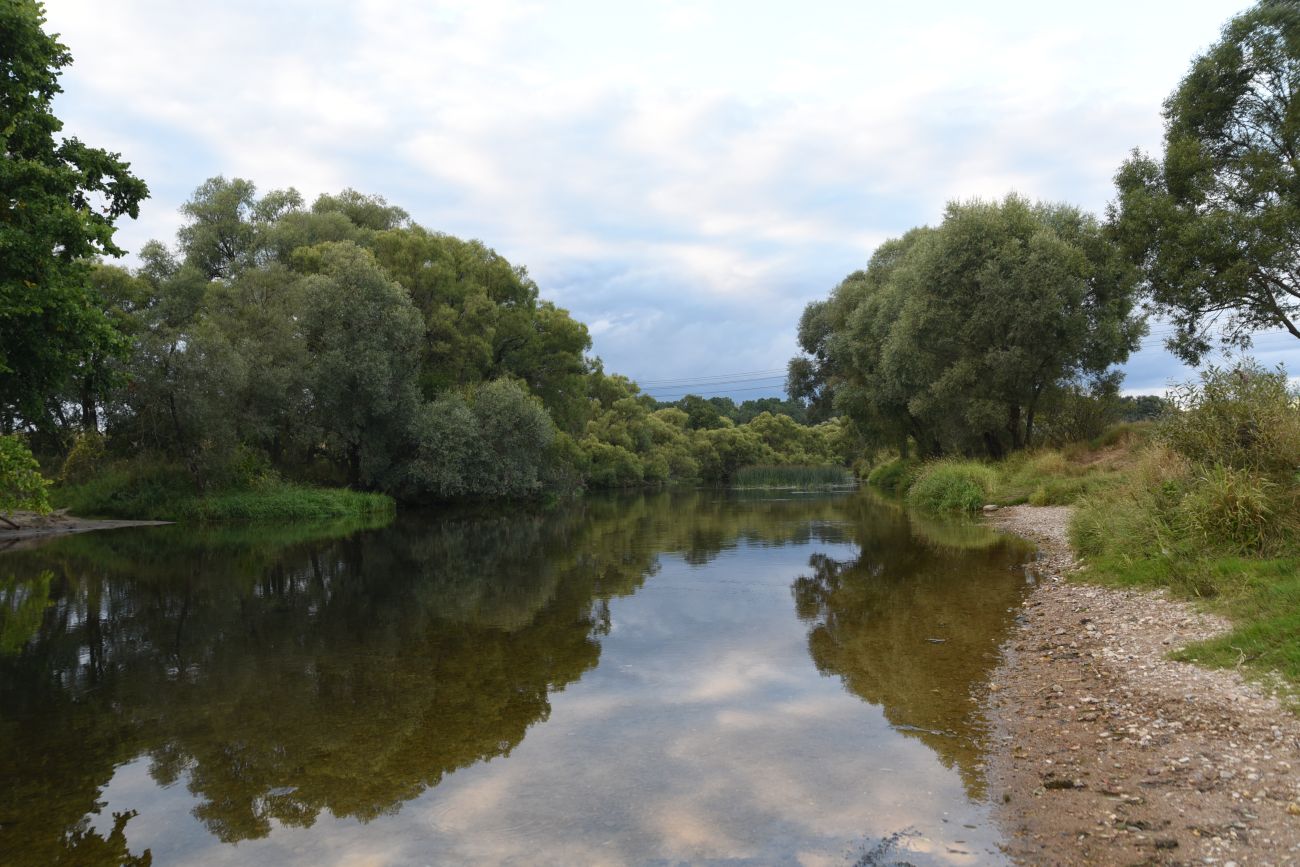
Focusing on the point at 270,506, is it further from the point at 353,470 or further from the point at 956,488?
the point at 956,488

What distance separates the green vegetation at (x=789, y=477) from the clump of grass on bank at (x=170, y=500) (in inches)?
1593

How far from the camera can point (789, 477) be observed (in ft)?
241

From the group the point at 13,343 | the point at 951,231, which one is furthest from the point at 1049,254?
the point at 13,343

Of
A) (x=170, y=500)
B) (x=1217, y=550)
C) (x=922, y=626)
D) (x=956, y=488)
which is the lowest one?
(x=922, y=626)

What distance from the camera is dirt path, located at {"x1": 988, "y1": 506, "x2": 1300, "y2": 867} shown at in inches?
175

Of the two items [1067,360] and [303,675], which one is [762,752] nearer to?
[303,675]

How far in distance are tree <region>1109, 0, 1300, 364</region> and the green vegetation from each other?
38.3 m

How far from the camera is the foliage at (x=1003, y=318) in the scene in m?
27.5

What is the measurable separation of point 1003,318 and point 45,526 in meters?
35.3

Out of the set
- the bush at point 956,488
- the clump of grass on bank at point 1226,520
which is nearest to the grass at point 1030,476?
the bush at point 956,488

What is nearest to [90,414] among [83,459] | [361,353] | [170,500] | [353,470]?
[83,459]

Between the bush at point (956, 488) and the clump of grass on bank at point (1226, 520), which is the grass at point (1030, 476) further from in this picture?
the clump of grass on bank at point (1226, 520)

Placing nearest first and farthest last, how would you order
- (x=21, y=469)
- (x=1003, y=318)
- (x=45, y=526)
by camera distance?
(x=21, y=469)
(x=45, y=526)
(x=1003, y=318)

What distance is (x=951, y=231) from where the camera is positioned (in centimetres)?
2972
